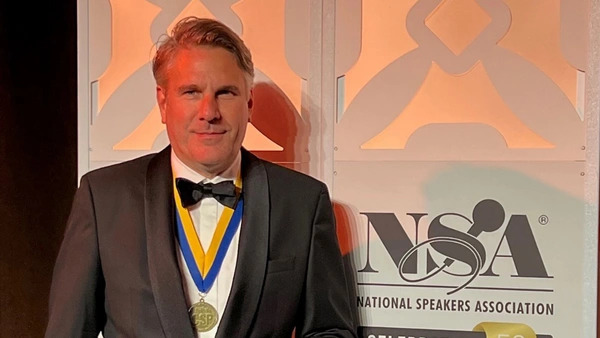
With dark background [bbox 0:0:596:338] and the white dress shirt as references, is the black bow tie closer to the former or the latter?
the white dress shirt

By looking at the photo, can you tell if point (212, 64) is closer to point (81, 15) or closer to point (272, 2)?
point (272, 2)

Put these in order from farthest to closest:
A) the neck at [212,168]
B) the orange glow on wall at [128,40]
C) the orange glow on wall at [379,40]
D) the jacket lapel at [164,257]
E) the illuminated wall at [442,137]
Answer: the orange glow on wall at [128,40] → the orange glow on wall at [379,40] → the illuminated wall at [442,137] → the neck at [212,168] → the jacket lapel at [164,257]

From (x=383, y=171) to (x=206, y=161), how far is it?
591mm

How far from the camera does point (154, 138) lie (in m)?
2.14

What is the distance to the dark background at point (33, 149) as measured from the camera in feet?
9.41

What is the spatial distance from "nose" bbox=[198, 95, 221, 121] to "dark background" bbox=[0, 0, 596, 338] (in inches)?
62.4

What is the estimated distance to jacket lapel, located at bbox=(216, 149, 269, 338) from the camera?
1606 mm

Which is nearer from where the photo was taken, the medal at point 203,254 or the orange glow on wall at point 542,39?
the medal at point 203,254

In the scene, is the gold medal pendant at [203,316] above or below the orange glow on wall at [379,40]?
below

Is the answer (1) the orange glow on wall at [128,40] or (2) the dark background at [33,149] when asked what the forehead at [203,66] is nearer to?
(1) the orange glow on wall at [128,40]

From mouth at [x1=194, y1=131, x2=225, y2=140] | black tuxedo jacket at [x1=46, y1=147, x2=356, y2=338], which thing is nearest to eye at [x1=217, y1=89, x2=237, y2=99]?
mouth at [x1=194, y1=131, x2=225, y2=140]

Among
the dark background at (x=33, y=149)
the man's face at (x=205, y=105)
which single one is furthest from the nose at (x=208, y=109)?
the dark background at (x=33, y=149)

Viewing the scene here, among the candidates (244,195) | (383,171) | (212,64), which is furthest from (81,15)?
(383,171)

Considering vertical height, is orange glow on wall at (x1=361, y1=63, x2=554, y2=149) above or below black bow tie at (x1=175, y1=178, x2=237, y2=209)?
above
